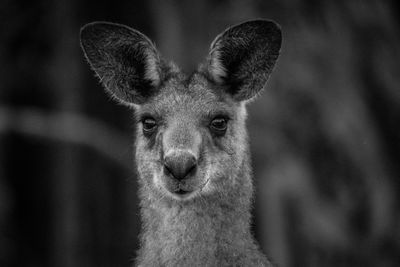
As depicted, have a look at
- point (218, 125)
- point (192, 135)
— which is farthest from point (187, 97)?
point (192, 135)

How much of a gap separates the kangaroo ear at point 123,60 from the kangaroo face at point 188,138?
0.43 feet

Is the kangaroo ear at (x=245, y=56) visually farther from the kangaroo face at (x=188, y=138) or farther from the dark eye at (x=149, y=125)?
the dark eye at (x=149, y=125)

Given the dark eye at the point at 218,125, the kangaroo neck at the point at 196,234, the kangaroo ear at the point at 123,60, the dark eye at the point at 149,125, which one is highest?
the kangaroo ear at the point at 123,60

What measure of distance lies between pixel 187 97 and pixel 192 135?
385 millimetres

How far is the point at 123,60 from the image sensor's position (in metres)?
5.24

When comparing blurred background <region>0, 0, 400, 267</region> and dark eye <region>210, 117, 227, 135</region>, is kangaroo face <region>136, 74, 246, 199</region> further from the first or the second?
blurred background <region>0, 0, 400, 267</region>

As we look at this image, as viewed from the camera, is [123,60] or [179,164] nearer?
[179,164]

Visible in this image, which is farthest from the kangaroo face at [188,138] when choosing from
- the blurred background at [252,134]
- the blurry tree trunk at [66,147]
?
the blurry tree trunk at [66,147]

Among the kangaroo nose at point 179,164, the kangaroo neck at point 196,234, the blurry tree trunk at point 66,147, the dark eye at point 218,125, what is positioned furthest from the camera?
the blurry tree trunk at point 66,147

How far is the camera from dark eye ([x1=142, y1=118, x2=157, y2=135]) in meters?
5.05

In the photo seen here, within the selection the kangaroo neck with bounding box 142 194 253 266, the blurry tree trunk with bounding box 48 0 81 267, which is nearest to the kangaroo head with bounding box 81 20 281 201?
the kangaroo neck with bounding box 142 194 253 266

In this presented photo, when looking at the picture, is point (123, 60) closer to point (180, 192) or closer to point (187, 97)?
point (187, 97)

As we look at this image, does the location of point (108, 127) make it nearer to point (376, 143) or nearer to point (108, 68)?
point (376, 143)

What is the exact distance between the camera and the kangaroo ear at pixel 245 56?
504cm
